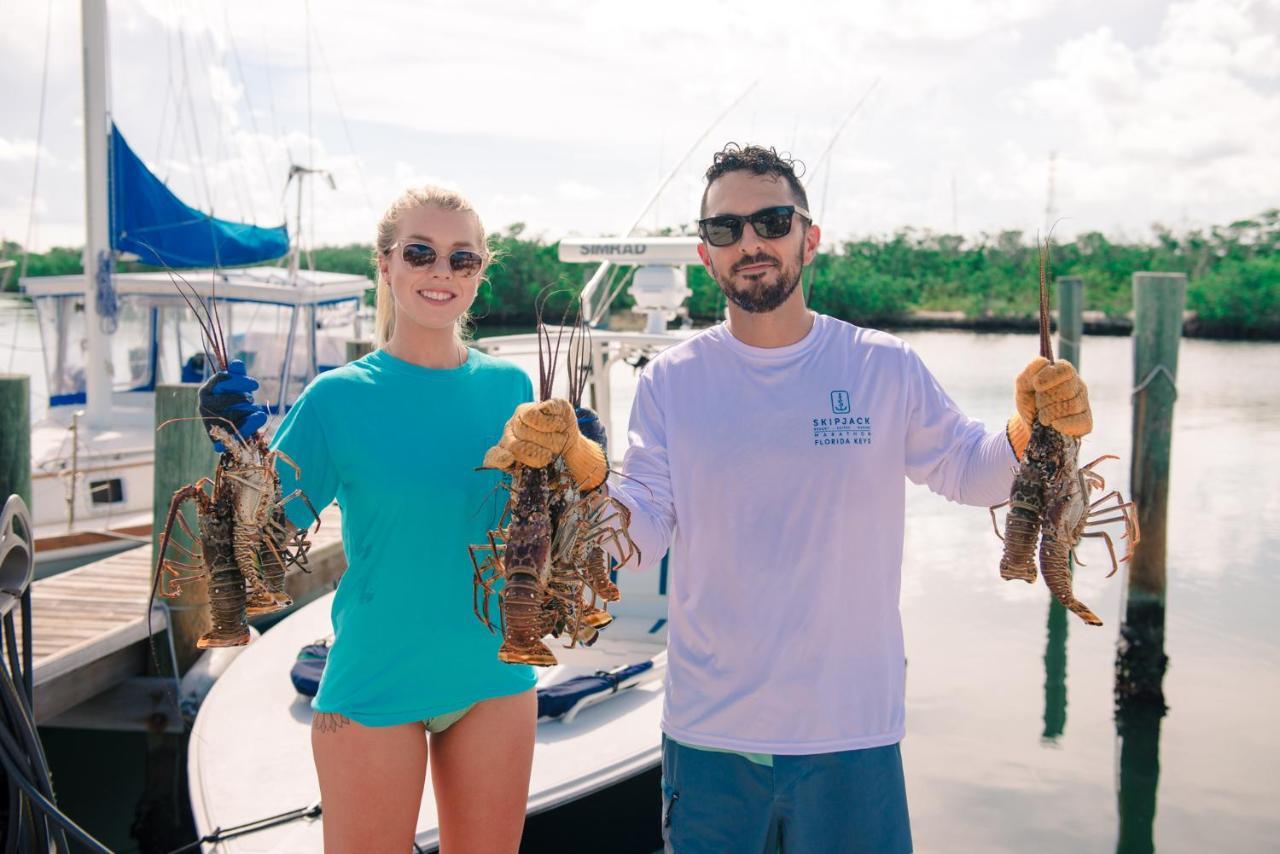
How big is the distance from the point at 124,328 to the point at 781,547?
13.0m

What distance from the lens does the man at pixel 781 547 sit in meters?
2.44

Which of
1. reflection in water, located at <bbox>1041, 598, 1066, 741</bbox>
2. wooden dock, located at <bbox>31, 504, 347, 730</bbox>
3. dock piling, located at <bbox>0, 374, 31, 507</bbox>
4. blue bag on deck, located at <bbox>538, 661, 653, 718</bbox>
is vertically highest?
dock piling, located at <bbox>0, 374, 31, 507</bbox>

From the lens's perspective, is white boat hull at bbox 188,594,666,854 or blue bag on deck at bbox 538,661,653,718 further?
blue bag on deck at bbox 538,661,653,718

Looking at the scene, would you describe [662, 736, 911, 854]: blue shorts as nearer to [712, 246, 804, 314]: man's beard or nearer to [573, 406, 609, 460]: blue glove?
[573, 406, 609, 460]: blue glove

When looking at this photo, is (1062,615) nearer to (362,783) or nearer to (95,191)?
(362,783)

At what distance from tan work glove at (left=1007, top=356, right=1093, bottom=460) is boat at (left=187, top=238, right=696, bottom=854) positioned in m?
2.68

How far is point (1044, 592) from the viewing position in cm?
1392

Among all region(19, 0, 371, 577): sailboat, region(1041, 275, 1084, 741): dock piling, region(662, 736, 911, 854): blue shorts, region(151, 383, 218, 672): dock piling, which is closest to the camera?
region(662, 736, 911, 854): blue shorts

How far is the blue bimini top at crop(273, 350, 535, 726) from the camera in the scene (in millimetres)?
2453

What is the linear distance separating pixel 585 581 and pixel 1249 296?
52199 mm

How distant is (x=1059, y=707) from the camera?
10609mm

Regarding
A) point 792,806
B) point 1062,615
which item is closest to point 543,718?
point 792,806

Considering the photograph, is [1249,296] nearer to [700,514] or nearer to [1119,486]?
[1119,486]

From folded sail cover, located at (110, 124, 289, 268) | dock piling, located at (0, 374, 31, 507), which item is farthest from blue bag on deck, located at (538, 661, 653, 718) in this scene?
folded sail cover, located at (110, 124, 289, 268)
